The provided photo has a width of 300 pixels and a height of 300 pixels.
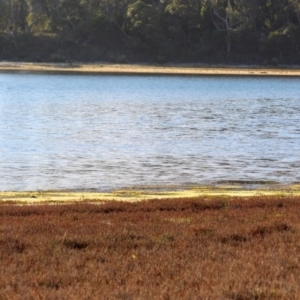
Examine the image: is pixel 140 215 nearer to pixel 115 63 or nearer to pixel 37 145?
pixel 37 145

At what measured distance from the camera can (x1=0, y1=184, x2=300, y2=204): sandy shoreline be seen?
19.4 m

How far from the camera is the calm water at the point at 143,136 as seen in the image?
27.1 meters

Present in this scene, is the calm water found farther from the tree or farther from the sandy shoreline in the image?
the tree

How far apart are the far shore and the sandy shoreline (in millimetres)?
87516

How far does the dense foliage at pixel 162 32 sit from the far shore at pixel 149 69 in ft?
6.08

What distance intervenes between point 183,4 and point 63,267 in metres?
110

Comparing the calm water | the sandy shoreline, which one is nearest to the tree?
the calm water

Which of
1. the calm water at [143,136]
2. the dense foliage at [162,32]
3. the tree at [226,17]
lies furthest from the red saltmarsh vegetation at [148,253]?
the tree at [226,17]

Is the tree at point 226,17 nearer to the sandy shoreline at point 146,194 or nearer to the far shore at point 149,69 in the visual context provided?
the far shore at point 149,69

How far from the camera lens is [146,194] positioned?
2139 cm

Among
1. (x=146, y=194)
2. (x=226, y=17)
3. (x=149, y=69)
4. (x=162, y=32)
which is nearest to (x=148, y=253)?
(x=146, y=194)

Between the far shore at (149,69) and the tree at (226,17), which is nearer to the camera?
the far shore at (149,69)

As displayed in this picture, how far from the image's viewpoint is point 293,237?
12.5 metres

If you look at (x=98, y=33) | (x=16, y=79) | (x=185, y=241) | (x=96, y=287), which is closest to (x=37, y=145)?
(x=185, y=241)
